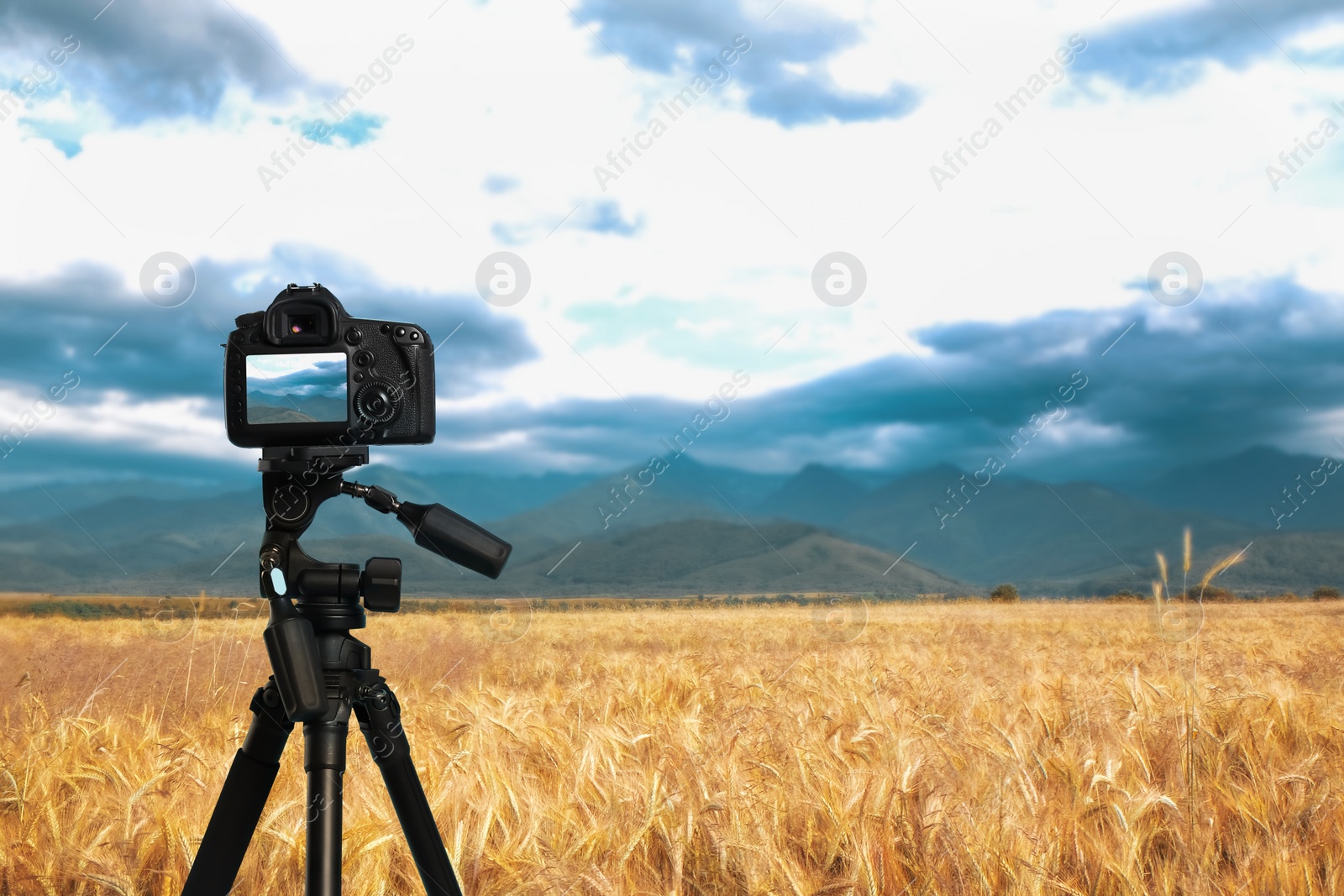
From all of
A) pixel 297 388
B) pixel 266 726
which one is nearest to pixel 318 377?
pixel 297 388

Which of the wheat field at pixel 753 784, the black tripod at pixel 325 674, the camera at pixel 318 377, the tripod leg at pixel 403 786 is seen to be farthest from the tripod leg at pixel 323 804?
the wheat field at pixel 753 784

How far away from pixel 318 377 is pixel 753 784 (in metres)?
2.27

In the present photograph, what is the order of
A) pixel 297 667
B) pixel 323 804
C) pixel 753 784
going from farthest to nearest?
1. pixel 753 784
2. pixel 323 804
3. pixel 297 667

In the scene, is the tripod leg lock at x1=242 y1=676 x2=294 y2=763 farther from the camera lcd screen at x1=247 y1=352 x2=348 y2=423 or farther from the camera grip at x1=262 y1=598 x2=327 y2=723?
the camera lcd screen at x1=247 y1=352 x2=348 y2=423

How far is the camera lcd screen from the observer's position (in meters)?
1.91

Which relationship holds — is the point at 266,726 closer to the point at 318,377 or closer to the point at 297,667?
the point at 297,667

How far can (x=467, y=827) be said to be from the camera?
2.98 metres

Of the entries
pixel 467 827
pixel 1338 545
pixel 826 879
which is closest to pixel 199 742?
pixel 467 827

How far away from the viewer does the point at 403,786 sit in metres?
2.00

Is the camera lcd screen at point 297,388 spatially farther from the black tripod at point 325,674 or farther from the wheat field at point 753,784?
the wheat field at point 753,784

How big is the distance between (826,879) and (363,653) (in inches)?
67.4

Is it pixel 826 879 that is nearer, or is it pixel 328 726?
pixel 328 726

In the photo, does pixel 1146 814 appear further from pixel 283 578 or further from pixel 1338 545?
pixel 1338 545

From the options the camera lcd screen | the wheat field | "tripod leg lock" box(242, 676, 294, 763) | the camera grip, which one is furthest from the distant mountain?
the wheat field
